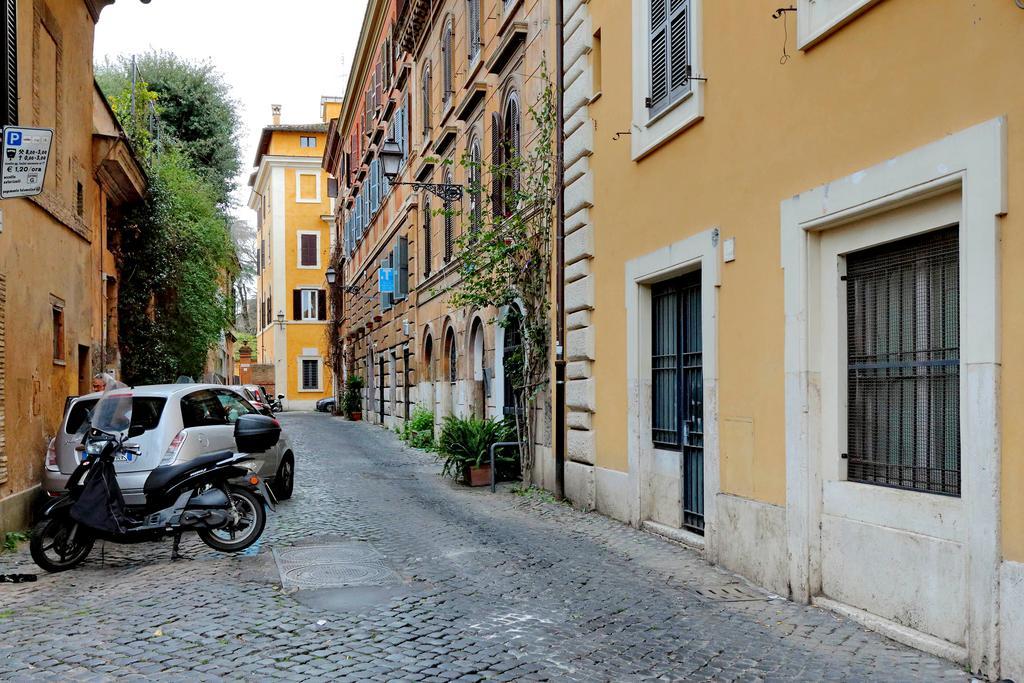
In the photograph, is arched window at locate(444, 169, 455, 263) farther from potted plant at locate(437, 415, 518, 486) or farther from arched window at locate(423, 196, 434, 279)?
potted plant at locate(437, 415, 518, 486)

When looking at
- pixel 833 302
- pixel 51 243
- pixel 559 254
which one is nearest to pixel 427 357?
pixel 559 254

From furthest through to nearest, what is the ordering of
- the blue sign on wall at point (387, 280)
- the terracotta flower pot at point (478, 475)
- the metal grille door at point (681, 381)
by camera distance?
the blue sign on wall at point (387, 280) → the terracotta flower pot at point (478, 475) → the metal grille door at point (681, 381)

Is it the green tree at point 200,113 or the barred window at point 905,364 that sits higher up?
the green tree at point 200,113

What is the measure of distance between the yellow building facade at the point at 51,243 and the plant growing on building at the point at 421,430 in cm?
739

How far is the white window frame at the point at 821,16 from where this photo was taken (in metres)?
6.34

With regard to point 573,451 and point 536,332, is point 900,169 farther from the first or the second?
point 536,332

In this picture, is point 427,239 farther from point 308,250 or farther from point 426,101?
point 308,250

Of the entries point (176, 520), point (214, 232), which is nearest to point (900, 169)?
point (176, 520)

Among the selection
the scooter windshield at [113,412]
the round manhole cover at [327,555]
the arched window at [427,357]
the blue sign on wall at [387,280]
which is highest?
the blue sign on wall at [387,280]

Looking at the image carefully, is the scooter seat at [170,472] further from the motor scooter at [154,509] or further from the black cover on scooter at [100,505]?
the black cover on scooter at [100,505]

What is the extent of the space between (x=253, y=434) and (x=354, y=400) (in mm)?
27729

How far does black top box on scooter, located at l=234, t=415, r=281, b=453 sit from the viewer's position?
9.39m

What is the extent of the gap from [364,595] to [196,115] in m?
28.9

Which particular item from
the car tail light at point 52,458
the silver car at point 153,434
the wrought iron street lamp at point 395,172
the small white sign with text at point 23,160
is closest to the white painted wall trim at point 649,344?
the silver car at point 153,434
